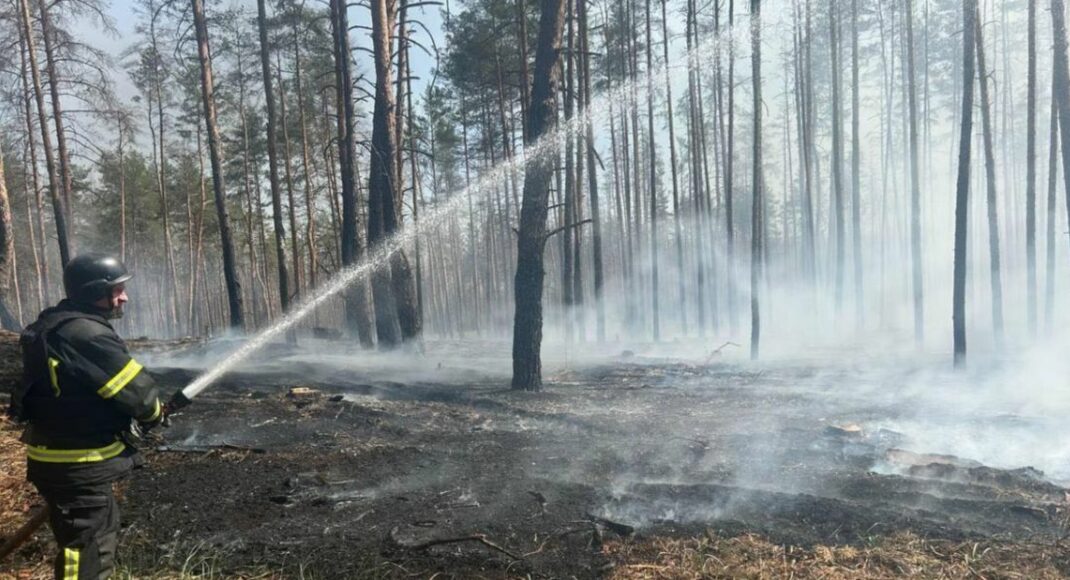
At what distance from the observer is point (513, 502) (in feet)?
16.0

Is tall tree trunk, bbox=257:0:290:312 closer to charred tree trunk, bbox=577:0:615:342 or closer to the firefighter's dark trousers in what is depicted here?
charred tree trunk, bbox=577:0:615:342

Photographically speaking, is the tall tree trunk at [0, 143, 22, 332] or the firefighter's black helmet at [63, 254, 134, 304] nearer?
the firefighter's black helmet at [63, 254, 134, 304]

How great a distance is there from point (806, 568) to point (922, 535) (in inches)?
43.5

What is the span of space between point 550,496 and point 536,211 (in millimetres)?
5375

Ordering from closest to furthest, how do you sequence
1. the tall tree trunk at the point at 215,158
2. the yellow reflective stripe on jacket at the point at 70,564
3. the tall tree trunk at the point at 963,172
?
the yellow reflective stripe on jacket at the point at 70,564 → the tall tree trunk at the point at 963,172 → the tall tree trunk at the point at 215,158

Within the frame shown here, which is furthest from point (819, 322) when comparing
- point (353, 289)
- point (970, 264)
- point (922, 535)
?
point (922, 535)

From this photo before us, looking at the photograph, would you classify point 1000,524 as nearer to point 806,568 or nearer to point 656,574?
point 806,568

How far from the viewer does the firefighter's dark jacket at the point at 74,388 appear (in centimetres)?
300

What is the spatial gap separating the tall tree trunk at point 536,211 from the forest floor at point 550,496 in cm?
104

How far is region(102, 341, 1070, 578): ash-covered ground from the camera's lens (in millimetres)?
4109

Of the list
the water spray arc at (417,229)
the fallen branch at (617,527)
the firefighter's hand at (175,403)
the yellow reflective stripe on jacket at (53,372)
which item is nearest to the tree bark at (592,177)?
the water spray arc at (417,229)

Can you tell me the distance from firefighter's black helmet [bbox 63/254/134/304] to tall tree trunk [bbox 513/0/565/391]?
631 cm

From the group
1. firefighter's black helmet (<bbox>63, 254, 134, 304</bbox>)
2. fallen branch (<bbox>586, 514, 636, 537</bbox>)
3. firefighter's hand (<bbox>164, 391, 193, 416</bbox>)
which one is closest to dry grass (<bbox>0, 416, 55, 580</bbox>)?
firefighter's hand (<bbox>164, 391, 193, 416</bbox>)

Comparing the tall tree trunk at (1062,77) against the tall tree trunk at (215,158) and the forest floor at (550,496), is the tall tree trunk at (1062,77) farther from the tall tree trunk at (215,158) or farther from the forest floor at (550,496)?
the tall tree trunk at (215,158)
